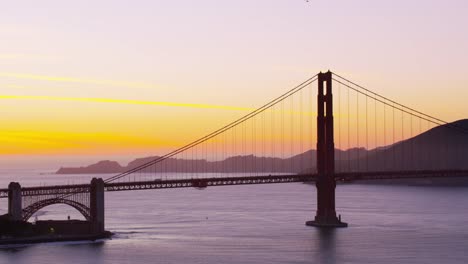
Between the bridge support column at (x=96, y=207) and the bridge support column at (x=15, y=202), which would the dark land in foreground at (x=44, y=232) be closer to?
the bridge support column at (x=96, y=207)

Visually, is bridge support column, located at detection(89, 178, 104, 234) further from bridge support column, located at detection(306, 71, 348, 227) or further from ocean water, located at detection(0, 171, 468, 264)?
bridge support column, located at detection(306, 71, 348, 227)

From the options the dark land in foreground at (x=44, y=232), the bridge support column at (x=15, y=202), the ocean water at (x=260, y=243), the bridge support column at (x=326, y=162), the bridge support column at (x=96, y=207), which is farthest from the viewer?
the bridge support column at (x=326, y=162)

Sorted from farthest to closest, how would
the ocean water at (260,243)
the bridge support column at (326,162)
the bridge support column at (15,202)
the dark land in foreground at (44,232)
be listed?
the bridge support column at (326,162) → the bridge support column at (15,202) → the dark land in foreground at (44,232) → the ocean water at (260,243)

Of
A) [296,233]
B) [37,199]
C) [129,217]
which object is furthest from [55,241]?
[129,217]

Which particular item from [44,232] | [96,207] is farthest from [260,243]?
[44,232]

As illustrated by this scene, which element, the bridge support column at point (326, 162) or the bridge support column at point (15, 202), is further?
the bridge support column at point (326, 162)

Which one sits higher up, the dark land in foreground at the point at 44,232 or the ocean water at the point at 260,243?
the dark land in foreground at the point at 44,232

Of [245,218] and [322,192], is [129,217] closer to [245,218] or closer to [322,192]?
[245,218]

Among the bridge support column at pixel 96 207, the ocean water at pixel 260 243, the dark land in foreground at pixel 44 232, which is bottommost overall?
the ocean water at pixel 260 243

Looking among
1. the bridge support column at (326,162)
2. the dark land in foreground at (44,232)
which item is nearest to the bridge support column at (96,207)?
the dark land in foreground at (44,232)
